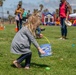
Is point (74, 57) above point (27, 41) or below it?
below

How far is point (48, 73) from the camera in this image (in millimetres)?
6887

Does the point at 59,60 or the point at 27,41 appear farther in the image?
the point at 59,60

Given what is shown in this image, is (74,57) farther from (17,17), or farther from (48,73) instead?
(17,17)

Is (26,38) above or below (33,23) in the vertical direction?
below

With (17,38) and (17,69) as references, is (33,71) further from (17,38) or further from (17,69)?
(17,38)

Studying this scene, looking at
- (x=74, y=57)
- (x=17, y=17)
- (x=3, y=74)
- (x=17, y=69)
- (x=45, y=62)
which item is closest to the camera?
(x=3, y=74)

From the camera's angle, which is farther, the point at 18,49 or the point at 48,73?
the point at 18,49

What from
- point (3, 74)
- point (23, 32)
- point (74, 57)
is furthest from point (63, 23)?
point (3, 74)

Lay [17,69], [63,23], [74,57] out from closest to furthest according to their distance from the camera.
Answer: [17,69], [74,57], [63,23]

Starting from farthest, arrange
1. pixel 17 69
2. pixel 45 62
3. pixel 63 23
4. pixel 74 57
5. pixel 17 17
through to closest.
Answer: pixel 17 17
pixel 63 23
pixel 74 57
pixel 45 62
pixel 17 69

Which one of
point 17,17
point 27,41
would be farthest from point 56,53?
point 17,17

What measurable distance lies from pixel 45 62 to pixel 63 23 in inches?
269

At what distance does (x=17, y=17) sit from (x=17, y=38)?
11257 millimetres

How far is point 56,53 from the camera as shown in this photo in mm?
9820
